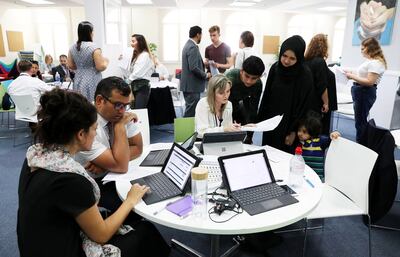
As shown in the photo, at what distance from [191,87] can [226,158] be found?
2.82m

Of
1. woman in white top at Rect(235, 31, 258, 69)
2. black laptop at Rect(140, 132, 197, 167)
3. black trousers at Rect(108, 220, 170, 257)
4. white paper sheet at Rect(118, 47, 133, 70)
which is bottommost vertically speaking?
black trousers at Rect(108, 220, 170, 257)

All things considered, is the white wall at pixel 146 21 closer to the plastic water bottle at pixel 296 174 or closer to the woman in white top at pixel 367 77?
the woman in white top at pixel 367 77

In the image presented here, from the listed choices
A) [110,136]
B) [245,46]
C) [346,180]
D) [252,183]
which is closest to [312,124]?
[346,180]

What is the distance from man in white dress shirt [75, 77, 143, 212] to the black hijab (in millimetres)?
1287

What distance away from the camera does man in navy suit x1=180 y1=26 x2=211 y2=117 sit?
3.93m

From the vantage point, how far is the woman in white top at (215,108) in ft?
7.04

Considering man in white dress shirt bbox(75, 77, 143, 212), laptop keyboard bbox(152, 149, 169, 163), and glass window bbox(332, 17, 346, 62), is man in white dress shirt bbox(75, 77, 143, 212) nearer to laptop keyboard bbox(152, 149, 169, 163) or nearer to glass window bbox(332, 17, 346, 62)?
laptop keyboard bbox(152, 149, 169, 163)

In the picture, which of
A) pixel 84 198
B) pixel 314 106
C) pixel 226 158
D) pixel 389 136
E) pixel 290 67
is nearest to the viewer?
pixel 84 198

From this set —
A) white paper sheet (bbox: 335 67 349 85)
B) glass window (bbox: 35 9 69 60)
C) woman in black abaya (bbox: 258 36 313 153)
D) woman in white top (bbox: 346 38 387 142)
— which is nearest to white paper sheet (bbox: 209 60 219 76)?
white paper sheet (bbox: 335 67 349 85)

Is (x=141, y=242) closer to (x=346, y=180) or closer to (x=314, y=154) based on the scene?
(x=346, y=180)

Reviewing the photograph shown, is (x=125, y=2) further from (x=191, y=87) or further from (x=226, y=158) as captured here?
(x=226, y=158)

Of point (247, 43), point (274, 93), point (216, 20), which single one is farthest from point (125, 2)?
point (274, 93)

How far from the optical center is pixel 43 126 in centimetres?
110

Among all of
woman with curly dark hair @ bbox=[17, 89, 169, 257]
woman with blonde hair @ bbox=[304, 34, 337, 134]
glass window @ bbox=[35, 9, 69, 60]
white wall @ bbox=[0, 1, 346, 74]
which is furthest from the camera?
glass window @ bbox=[35, 9, 69, 60]
